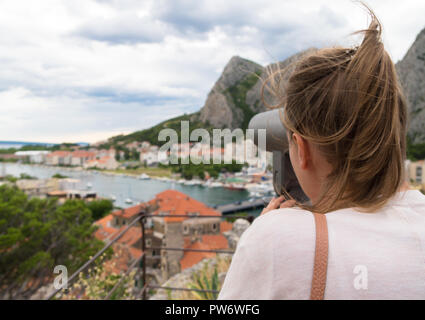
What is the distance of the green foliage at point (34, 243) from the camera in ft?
40.1

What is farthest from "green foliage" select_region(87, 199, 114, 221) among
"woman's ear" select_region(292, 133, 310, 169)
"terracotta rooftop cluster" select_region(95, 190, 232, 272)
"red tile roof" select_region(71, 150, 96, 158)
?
"woman's ear" select_region(292, 133, 310, 169)

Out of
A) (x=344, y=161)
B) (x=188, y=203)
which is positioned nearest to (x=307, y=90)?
(x=344, y=161)

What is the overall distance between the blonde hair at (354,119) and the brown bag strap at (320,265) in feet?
0.31

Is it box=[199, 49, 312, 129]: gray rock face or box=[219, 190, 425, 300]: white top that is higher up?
box=[199, 49, 312, 129]: gray rock face

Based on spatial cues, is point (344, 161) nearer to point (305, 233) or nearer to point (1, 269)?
point (305, 233)

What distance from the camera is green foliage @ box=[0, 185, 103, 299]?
481 inches

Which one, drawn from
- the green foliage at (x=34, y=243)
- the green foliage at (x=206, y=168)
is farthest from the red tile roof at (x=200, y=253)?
the green foliage at (x=206, y=168)

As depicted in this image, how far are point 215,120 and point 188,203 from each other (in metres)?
17.3

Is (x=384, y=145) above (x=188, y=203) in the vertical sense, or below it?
above

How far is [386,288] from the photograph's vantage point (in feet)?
1.09

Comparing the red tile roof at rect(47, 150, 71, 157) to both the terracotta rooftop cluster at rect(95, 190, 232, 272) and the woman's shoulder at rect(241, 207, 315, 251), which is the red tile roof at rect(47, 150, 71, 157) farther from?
the woman's shoulder at rect(241, 207, 315, 251)
